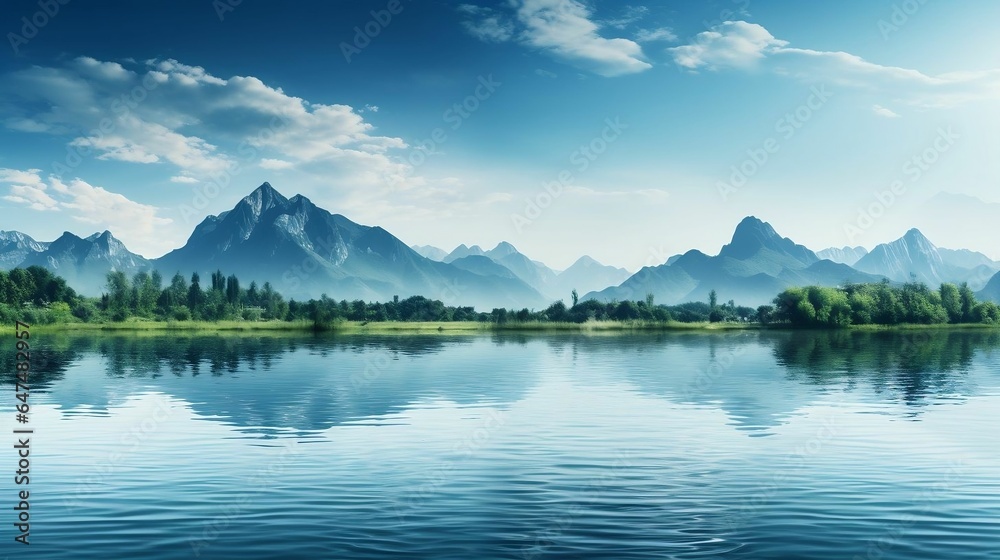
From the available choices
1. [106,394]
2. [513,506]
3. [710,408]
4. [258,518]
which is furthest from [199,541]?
[106,394]

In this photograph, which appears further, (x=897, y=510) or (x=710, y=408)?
(x=710, y=408)

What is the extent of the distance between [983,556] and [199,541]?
2075cm

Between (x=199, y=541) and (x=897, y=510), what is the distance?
69.4 feet

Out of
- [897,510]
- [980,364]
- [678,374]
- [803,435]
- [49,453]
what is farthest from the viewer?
[980,364]

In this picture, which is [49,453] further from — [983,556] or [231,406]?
[983,556]

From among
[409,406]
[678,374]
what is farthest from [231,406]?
[678,374]

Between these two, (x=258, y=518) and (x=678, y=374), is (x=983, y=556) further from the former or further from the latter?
(x=678, y=374)

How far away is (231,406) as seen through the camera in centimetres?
5016

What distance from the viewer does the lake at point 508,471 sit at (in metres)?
20.5

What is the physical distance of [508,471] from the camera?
2956 cm

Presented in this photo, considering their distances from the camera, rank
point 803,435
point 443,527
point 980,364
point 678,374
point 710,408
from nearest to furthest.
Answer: point 443,527, point 803,435, point 710,408, point 678,374, point 980,364

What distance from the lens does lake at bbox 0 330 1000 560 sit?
20453 millimetres

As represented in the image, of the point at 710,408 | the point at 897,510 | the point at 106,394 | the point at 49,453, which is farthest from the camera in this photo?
the point at 106,394

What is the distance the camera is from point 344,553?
62.8 ft
